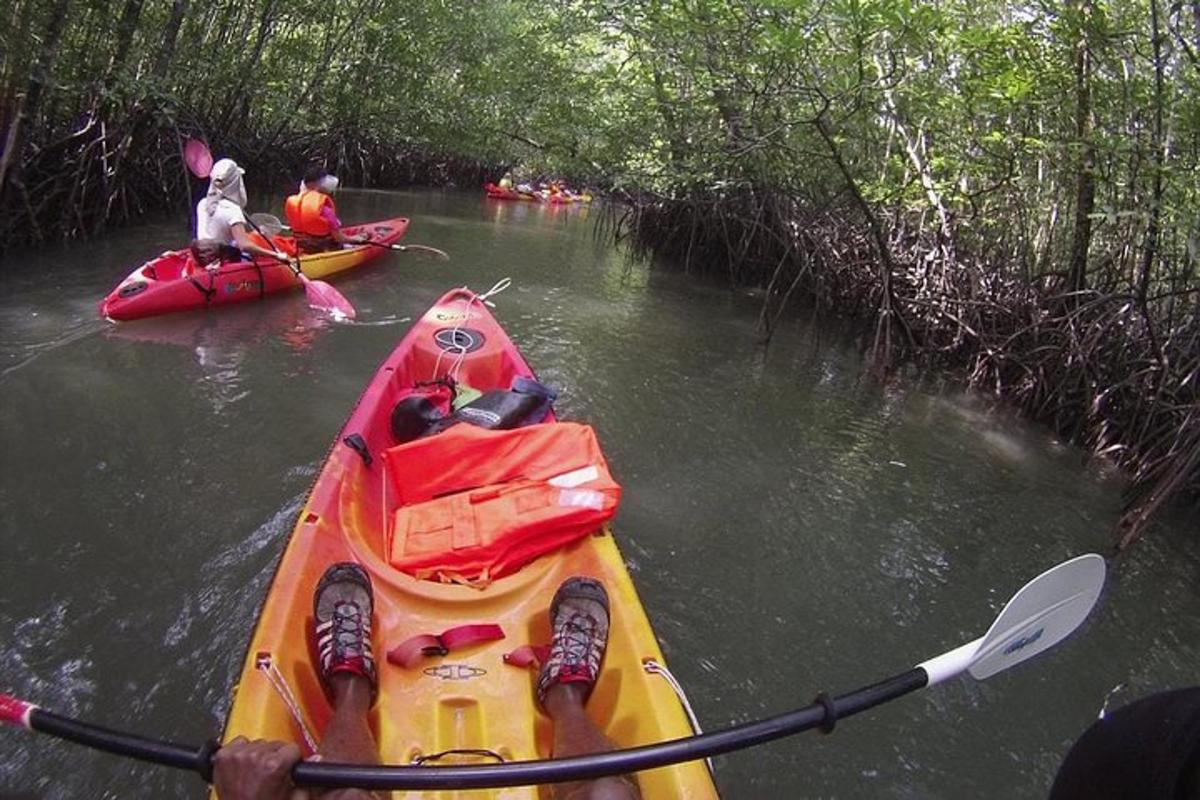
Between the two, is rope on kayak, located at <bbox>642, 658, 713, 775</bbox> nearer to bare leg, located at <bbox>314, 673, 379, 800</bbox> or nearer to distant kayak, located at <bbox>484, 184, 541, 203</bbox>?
bare leg, located at <bbox>314, 673, 379, 800</bbox>

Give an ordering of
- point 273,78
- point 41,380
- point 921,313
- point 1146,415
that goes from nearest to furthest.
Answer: point 41,380 < point 1146,415 < point 921,313 < point 273,78

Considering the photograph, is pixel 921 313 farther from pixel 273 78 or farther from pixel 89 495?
pixel 273 78

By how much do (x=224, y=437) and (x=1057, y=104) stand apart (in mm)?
6114

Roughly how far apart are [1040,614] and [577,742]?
112 centimetres

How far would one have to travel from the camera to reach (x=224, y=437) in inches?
174

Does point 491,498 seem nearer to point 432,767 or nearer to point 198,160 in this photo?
point 432,767

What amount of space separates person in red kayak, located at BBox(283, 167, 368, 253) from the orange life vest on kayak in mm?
5625

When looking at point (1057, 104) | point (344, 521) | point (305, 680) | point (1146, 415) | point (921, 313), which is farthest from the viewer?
point (921, 313)

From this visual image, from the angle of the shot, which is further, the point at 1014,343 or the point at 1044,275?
the point at 1014,343

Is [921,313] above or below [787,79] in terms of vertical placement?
below

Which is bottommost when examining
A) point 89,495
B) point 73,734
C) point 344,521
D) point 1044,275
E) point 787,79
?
point 89,495

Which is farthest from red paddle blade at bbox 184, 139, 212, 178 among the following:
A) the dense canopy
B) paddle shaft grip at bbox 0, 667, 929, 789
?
paddle shaft grip at bbox 0, 667, 929, 789

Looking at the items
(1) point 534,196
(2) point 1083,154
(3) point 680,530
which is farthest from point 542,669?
(1) point 534,196

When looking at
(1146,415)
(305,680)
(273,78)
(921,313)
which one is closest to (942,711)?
(305,680)
